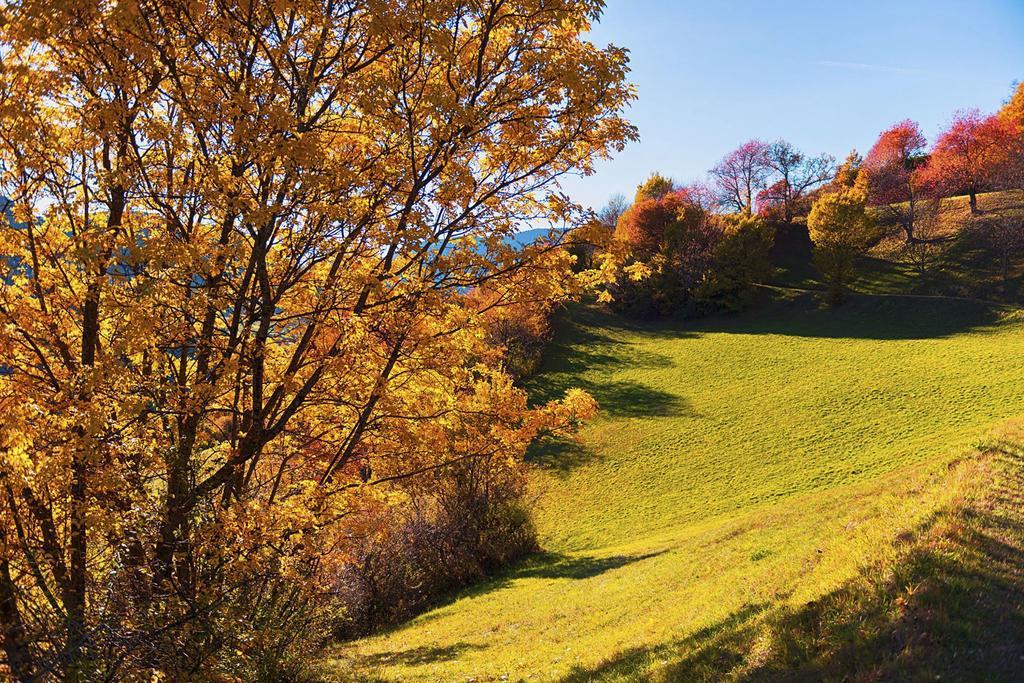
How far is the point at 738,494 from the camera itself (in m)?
23.2

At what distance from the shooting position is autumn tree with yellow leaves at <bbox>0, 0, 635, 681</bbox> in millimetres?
5680

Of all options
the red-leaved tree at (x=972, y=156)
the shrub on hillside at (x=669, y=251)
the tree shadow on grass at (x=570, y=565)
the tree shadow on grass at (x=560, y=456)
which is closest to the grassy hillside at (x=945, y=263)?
the red-leaved tree at (x=972, y=156)

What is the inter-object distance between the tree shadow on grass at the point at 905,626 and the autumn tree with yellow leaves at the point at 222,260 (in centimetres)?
453

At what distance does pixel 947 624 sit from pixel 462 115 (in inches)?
263

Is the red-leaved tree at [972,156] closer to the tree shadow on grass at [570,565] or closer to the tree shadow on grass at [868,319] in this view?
the tree shadow on grass at [868,319]

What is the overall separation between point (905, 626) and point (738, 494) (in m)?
18.9

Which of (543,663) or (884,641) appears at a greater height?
(884,641)

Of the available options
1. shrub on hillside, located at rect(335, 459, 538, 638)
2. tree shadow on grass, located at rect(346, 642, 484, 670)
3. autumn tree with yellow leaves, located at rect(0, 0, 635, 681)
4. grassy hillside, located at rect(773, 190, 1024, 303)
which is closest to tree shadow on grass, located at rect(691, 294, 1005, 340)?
grassy hillside, located at rect(773, 190, 1024, 303)

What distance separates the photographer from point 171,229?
6.30 m

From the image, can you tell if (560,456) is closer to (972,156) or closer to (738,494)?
(738,494)

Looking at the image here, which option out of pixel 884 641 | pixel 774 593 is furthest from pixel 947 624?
pixel 774 593

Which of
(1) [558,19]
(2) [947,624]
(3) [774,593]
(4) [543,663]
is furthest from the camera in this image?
(4) [543,663]

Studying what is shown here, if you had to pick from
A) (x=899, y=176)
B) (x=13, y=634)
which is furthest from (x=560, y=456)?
(x=899, y=176)

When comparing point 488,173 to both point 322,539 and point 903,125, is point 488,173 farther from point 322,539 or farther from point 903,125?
point 903,125
